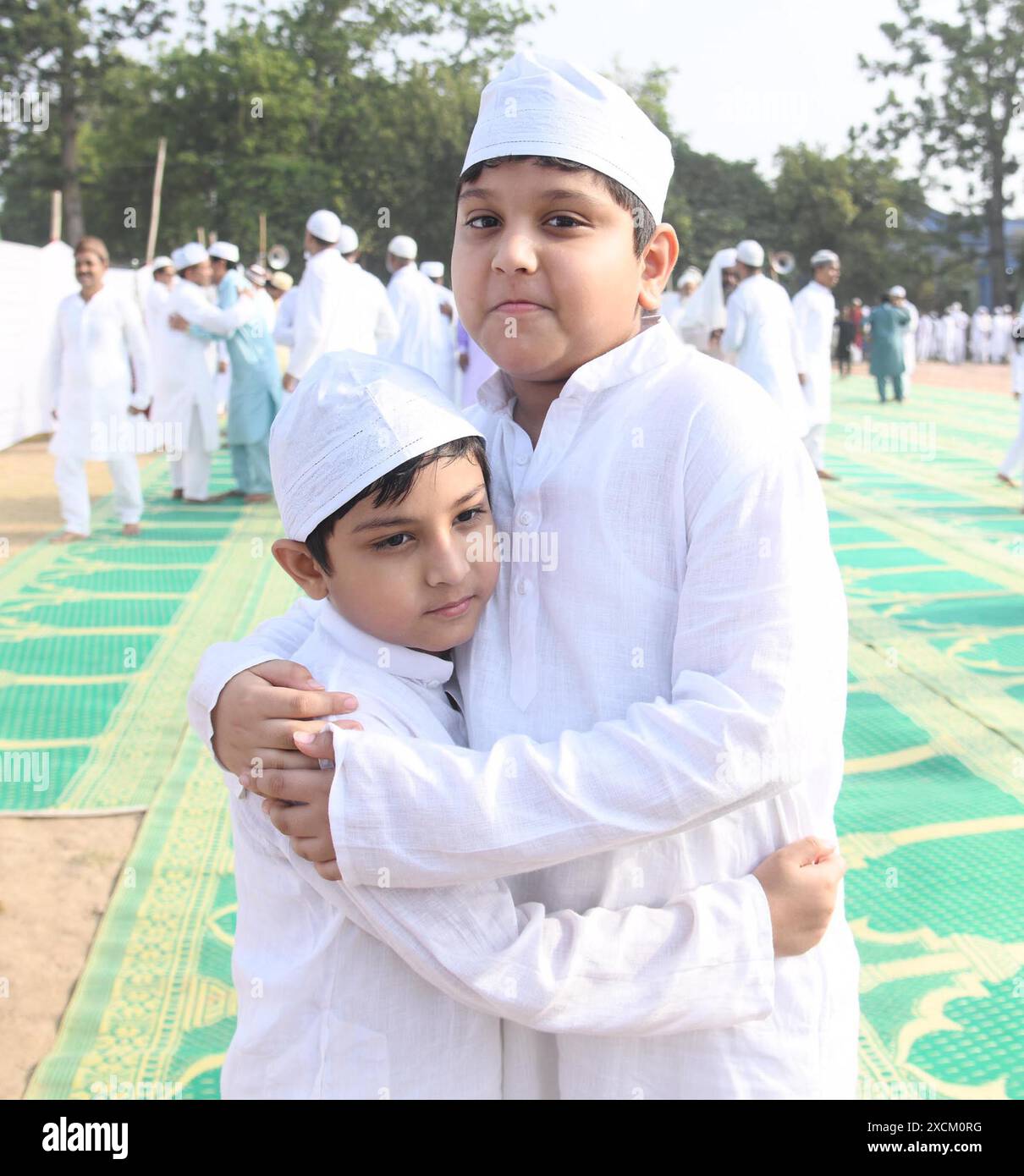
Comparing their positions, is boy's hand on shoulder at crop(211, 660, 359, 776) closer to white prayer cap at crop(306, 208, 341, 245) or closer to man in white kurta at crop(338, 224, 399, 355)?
man in white kurta at crop(338, 224, 399, 355)

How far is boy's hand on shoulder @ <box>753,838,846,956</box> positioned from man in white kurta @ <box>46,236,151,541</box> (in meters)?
6.23

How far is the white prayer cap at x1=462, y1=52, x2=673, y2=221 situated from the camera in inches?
48.0

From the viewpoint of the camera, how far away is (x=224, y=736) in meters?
1.28

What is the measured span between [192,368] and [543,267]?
726 centimetres

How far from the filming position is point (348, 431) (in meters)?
1.20

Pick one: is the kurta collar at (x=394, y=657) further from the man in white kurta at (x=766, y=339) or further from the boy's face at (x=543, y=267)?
the man in white kurta at (x=766, y=339)

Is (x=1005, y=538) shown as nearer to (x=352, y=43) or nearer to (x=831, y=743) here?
(x=831, y=743)

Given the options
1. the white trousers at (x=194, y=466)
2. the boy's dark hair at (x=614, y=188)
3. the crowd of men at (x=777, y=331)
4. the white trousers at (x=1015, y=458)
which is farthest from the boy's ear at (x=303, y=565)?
the white trousers at (x=1015, y=458)

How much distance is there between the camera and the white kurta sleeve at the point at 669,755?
1.08m

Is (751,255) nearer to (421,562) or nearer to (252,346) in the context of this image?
(252,346)

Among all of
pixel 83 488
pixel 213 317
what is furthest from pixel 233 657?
pixel 213 317

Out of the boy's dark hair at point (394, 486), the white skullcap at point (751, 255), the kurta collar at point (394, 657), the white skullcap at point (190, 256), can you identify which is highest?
the white skullcap at point (751, 255)

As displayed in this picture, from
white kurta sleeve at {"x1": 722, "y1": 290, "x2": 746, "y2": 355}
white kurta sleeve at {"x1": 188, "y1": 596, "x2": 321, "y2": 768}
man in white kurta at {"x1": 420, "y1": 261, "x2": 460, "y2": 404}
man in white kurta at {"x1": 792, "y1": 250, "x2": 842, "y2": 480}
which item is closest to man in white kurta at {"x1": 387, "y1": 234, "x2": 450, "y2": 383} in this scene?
man in white kurta at {"x1": 420, "y1": 261, "x2": 460, "y2": 404}
